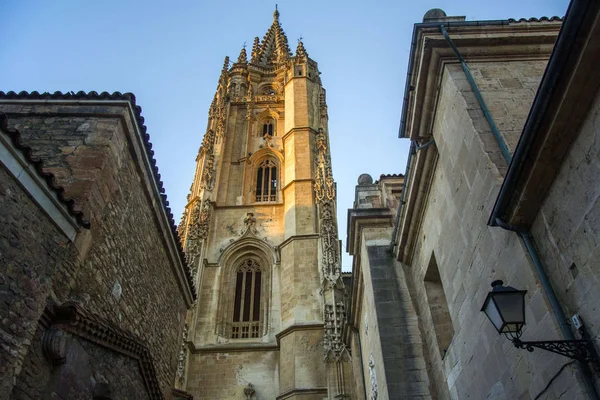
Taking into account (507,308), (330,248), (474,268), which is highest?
(330,248)

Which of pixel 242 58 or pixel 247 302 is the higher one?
pixel 242 58

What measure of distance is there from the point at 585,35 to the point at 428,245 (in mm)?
4364

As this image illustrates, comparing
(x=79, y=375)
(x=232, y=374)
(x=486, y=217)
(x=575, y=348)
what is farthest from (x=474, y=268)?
(x=232, y=374)

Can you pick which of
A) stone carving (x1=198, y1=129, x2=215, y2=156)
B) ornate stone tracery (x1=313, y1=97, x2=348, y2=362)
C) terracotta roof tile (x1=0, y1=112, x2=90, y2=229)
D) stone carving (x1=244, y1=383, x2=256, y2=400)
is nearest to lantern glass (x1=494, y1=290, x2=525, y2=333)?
terracotta roof tile (x1=0, y1=112, x2=90, y2=229)

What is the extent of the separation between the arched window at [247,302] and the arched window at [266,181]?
179 inches

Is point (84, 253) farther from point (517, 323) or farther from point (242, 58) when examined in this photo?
point (242, 58)

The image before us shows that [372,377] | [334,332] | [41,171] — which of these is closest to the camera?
[41,171]

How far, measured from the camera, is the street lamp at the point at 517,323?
3469 millimetres

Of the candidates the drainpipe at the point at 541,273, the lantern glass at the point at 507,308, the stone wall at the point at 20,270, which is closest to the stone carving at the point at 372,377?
the drainpipe at the point at 541,273

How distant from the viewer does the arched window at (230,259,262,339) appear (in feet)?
63.1

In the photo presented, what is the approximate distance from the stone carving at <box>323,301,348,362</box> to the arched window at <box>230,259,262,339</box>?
3.63 metres

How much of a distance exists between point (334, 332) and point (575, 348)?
43.9ft

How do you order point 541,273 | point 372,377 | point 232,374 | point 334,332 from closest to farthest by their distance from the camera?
point 541,273 → point 372,377 → point 334,332 → point 232,374

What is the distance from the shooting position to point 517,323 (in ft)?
12.2
